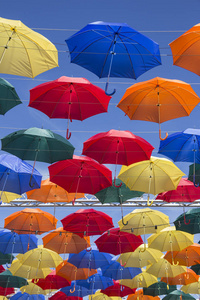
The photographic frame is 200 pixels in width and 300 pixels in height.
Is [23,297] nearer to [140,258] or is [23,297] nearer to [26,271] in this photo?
[26,271]

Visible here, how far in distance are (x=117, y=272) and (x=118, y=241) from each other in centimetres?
349

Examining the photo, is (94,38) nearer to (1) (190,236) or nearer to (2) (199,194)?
(2) (199,194)

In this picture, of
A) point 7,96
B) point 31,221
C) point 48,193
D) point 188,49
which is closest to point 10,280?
point 31,221

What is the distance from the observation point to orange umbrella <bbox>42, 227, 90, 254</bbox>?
48.0 ft

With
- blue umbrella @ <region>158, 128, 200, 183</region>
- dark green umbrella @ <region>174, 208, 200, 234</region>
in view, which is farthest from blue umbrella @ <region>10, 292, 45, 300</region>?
blue umbrella @ <region>158, 128, 200, 183</region>

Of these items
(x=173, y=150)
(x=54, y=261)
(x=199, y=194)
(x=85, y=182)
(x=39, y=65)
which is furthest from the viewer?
(x=54, y=261)

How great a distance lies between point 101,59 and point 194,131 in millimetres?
3743

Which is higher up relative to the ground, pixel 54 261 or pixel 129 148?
pixel 129 148

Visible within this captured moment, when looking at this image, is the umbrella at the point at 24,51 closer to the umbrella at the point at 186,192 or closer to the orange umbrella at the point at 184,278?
the umbrella at the point at 186,192

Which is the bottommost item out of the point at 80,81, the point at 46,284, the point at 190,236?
the point at 46,284

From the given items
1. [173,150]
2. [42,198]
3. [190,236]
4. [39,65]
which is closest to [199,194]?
[190,236]

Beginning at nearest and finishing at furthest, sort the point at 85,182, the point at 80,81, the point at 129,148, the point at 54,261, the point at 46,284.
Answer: the point at 80,81
the point at 129,148
the point at 85,182
the point at 54,261
the point at 46,284

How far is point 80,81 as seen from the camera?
8422 mm

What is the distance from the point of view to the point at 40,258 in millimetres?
15328
